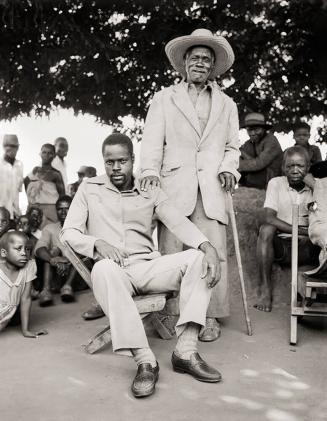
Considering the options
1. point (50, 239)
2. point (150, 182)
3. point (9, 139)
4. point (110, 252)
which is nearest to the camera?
point (110, 252)

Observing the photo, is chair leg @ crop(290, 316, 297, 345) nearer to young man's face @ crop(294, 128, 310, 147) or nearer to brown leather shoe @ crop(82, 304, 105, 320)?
brown leather shoe @ crop(82, 304, 105, 320)

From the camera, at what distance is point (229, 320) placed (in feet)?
17.2

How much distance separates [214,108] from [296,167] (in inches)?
43.7

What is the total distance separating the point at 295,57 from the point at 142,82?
2298 millimetres

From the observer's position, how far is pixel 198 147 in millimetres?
4891

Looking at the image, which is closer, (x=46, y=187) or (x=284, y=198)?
(x=284, y=198)

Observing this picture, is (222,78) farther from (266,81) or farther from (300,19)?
(300,19)

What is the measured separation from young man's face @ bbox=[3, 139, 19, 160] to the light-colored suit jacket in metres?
3.01

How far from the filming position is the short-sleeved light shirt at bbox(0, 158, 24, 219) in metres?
7.48

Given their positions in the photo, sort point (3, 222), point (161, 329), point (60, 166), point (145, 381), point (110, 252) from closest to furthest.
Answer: point (145, 381)
point (110, 252)
point (161, 329)
point (3, 222)
point (60, 166)

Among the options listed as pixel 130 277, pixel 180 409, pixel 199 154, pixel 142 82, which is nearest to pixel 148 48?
pixel 142 82

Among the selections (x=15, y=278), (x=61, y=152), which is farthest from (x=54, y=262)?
(x=61, y=152)

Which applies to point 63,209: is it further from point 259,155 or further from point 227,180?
point 227,180

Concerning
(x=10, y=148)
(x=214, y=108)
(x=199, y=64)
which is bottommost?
(x=10, y=148)
